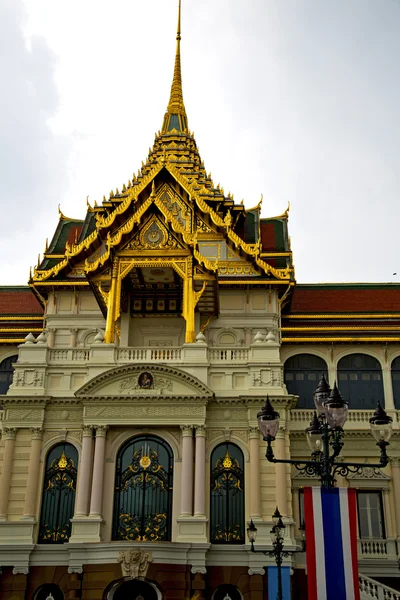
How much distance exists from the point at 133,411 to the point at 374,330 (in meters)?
11.9

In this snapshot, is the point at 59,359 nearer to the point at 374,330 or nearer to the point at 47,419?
the point at 47,419

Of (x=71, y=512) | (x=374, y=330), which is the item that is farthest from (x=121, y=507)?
(x=374, y=330)

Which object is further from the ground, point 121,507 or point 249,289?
point 249,289

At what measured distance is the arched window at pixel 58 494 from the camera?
2367 cm

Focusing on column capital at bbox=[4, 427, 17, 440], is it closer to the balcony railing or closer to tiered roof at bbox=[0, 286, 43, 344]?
the balcony railing

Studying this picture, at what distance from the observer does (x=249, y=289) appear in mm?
30984

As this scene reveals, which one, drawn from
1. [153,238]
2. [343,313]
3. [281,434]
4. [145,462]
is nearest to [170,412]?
[145,462]

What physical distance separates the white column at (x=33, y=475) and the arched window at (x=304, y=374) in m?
10.9

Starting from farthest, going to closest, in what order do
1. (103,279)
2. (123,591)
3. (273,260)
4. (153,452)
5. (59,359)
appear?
(273,260)
(103,279)
(59,359)
(153,452)
(123,591)

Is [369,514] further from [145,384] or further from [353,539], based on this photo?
[353,539]

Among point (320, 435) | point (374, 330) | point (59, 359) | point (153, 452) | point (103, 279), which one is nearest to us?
point (320, 435)

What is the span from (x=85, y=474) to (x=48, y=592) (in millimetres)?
3799

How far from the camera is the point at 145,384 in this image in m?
24.9

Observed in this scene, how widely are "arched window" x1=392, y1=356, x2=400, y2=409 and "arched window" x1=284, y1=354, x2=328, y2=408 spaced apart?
2.83 meters
